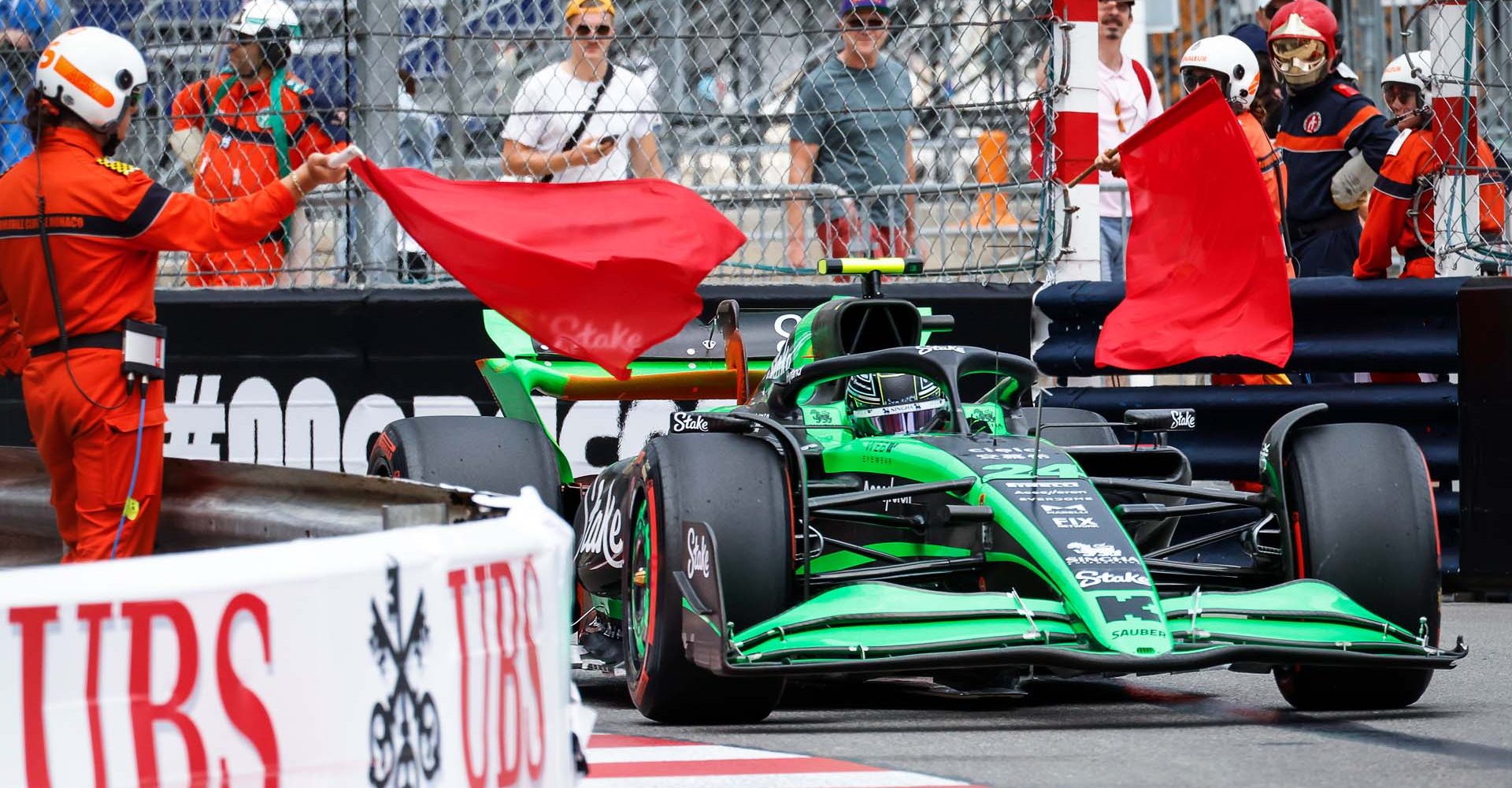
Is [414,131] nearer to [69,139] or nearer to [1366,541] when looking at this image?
[69,139]

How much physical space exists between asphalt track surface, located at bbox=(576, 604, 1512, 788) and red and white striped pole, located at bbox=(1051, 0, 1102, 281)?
2.54m

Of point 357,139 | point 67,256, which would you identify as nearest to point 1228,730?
point 67,256

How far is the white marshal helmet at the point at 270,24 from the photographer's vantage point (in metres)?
9.07

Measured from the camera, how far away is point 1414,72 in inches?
341

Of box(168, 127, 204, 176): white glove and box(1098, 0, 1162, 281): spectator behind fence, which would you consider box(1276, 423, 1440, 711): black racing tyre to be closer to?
box(1098, 0, 1162, 281): spectator behind fence

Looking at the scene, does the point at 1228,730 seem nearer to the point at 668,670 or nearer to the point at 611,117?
the point at 668,670

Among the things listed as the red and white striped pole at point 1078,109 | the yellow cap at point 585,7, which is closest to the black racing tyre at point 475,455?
the yellow cap at point 585,7

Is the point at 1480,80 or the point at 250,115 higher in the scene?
the point at 250,115

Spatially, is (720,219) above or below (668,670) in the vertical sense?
above

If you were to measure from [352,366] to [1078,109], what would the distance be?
306 cm

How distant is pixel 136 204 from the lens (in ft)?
21.2

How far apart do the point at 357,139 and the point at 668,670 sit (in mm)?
3937

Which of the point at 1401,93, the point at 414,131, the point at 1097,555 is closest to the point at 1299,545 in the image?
the point at 1097,555

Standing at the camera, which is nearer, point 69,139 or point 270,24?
point 69,139
